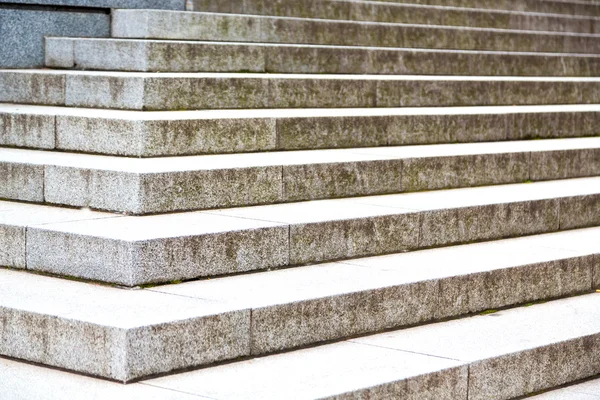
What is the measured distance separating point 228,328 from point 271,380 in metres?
0.36

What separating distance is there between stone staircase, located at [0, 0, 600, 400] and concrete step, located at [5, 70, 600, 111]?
2 cm

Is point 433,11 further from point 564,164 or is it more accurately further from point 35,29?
point 35,29

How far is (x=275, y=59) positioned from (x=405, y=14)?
2.73m

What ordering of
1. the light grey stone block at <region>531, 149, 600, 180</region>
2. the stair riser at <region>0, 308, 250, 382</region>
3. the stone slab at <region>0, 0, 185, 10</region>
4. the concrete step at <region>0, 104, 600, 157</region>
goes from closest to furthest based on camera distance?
the stair riser at <region>0, 308, 250, 382</region> → the concrete step at <region>0, 104, 600, 157</region> → the light grey stone block at <region>531, 149, 600, 180</region> → the stone slab at <region>0, 0, 185, 10</region>

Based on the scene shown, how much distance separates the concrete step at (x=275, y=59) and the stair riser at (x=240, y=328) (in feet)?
11.1

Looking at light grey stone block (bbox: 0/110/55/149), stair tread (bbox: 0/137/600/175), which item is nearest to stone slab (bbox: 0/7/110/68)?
light grey stone block (bbox: 0/110/55/149)

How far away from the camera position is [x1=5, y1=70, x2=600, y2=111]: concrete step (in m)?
7.34

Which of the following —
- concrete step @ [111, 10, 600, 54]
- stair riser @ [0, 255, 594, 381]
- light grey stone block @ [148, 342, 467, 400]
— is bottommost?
light grey stone block @ [148, 342, 467, 400]

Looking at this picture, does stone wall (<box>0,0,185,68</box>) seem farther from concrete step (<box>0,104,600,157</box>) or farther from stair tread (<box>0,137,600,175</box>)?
stair tread (<box>0,137,600,175</box>)

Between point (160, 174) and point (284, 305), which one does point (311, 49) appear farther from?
point (284, 305)

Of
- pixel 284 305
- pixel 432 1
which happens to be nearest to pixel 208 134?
pixel 284 305

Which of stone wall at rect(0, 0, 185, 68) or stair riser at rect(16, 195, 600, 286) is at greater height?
stone wall at rect(0, 0, 185, 68)

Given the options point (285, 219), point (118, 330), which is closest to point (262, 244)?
point (285, 219)

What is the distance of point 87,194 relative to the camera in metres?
6.04
